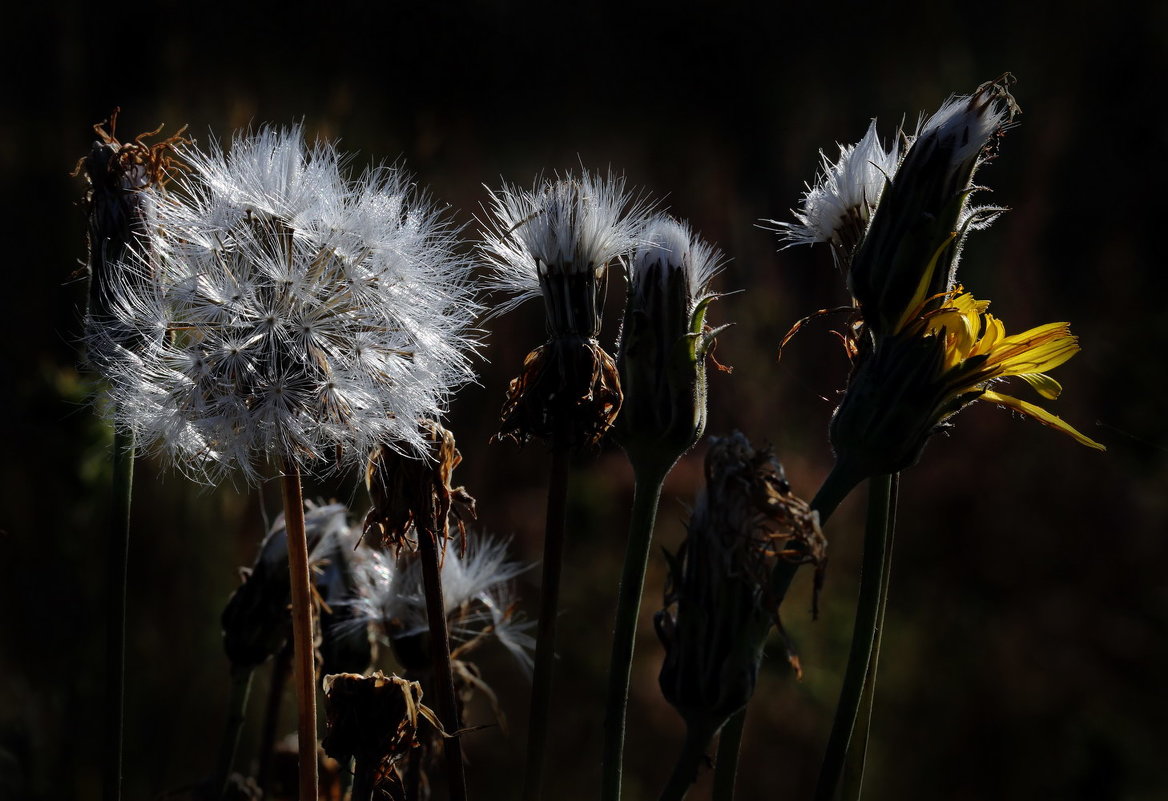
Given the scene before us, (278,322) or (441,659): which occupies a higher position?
(278,322)

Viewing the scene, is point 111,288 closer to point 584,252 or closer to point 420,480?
point 420,480

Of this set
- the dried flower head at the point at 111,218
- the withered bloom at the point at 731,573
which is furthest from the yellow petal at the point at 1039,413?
the dried flower head at the point at 111,218

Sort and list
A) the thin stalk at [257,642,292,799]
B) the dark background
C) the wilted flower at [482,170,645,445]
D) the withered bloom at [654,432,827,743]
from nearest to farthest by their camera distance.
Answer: the withered bloom at [654,432,827,743] < the wilted flower at [482,170,645,445] < the thin stalk at [257,642,292,799] < the dark background

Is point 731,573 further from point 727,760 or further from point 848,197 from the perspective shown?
point 848,197

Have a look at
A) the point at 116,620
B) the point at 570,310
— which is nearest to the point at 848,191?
the point at 570,310

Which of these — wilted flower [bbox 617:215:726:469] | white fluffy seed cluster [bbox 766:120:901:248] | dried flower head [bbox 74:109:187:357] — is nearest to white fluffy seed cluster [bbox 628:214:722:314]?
wilted flower [bbox 617:215:726:469]

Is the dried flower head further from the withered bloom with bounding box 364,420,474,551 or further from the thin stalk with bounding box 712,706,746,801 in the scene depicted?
the thin stalk with bounding box 712,706,746,801
